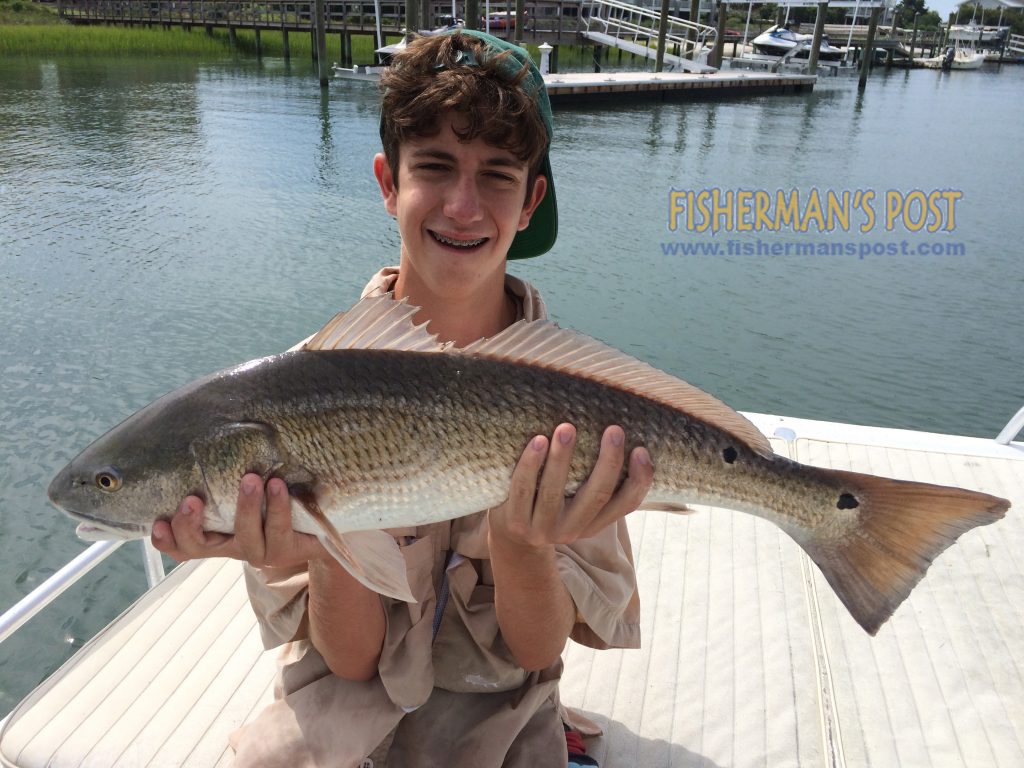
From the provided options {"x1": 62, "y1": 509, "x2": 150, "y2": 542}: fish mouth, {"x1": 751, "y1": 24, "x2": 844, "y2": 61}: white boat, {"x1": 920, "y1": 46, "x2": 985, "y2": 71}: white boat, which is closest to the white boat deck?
{"x1": 62, "y1": 509, "x2": 150, "y2": 542}: fish mouth

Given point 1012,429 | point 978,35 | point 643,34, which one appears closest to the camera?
point 1012,429

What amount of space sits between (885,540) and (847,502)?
136 millimetres

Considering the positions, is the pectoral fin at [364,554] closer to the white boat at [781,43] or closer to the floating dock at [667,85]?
the floating dock at [667,85]

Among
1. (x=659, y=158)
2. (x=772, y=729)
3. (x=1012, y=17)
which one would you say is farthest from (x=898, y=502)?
(x=1012, y=17)

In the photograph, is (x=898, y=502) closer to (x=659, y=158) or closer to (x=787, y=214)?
(x=787, y=214)

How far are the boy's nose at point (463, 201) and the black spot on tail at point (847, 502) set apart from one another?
4.18ft

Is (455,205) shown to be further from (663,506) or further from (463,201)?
(663,506)

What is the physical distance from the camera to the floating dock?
33.0 metres

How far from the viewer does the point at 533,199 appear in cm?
258

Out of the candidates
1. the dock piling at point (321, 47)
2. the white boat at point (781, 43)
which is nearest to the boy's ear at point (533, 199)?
the dock piling at point (321, 47)

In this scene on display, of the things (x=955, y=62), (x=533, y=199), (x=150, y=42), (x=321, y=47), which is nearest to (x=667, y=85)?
(x=321, y=47)

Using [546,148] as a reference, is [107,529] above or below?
below

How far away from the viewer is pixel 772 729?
2838 mm

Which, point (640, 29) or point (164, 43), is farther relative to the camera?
point (640, 29)
